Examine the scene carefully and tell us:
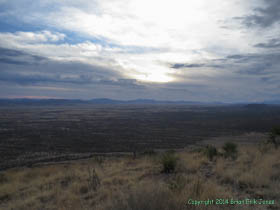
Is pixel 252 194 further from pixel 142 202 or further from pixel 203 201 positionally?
pixel 142 202

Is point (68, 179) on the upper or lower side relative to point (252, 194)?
lower

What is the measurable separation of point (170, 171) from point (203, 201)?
5124 millimetres

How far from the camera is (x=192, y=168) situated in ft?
32.8

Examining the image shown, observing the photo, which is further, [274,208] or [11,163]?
[11,163]

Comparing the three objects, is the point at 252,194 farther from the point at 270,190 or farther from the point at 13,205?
the point at 13,205

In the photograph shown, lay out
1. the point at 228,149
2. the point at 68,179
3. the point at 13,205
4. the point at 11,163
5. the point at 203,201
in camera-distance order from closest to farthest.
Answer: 1. the point at 203,201
2. the point at 13,205
3. the point at 68,179
4. the point at 228,149
5. the point at 11,163

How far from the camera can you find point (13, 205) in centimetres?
693

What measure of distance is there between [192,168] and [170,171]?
3.99ft

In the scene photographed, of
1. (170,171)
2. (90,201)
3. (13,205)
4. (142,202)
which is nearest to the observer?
(142,202)

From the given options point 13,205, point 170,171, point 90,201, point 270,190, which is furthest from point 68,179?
point 270,190

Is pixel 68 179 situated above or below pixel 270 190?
below

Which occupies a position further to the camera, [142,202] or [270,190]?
[270,190]

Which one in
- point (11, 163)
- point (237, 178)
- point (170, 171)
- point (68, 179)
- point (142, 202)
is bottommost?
point (11, 163)

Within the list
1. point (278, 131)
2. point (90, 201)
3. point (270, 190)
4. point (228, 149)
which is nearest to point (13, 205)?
point (90, 201)
